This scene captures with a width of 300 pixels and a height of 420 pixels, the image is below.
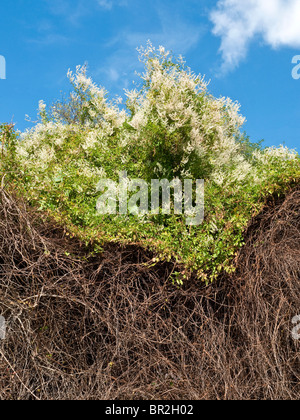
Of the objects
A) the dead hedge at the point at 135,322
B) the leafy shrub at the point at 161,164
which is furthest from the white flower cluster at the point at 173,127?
the dead hedge at the point at 135,322

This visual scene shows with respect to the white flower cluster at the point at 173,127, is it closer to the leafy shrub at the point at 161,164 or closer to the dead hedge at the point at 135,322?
the leafy shrub at the point at 161,164

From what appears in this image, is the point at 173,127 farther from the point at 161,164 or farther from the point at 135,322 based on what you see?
the point at 135,322

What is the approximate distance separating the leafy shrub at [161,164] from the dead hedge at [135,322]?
0.31 metres

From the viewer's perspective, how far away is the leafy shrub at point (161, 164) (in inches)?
190

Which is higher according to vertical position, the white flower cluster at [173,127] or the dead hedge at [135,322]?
the white flower cluster at [173,127]

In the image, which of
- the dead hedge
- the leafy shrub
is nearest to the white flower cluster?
the leafy shrub

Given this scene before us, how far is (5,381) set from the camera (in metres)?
4.14

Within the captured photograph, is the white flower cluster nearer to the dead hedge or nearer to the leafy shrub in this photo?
the leafy shrub

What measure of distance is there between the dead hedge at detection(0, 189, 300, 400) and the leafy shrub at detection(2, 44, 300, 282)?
0.31 meters

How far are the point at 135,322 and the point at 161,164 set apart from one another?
3.86m

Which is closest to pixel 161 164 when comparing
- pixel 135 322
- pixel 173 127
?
pixel 173 127

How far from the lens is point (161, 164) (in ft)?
A: 24.8
